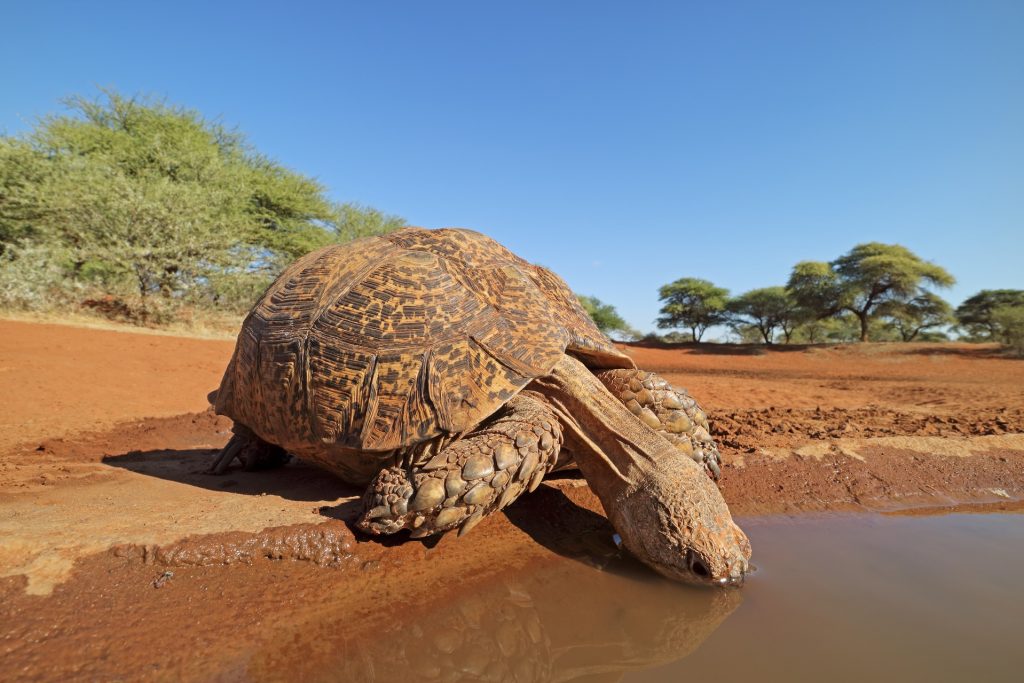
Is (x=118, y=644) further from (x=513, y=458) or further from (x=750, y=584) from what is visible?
(x=750, y=584)

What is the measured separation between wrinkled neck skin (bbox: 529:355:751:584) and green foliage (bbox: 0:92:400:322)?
Result: 57.3ft

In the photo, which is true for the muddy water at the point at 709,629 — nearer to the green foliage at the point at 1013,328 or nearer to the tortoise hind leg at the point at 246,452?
the tortoise hind leg at the point at 246,452

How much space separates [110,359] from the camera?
9258 millimetres

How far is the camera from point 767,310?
1566 inches

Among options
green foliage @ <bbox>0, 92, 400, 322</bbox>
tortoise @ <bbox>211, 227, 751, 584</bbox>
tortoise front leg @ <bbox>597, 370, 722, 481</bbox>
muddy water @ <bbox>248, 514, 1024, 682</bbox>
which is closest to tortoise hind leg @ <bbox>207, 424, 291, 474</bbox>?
tortoise @ <bbox>211, 227, 751, 584</bbox>

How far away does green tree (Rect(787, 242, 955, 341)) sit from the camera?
31.7m

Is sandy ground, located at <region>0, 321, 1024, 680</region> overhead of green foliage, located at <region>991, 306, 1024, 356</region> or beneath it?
beneath

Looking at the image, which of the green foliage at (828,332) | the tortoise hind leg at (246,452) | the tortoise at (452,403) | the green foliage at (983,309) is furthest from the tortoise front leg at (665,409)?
the green foliage at (828,332)

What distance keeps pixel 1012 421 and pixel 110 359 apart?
14580 mm

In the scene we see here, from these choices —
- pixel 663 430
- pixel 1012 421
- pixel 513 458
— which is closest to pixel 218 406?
pixel 513 458

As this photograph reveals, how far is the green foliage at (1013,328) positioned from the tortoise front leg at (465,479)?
29248 mm

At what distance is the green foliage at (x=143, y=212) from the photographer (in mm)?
16578

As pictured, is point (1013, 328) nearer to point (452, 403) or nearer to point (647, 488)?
point (647, 488)

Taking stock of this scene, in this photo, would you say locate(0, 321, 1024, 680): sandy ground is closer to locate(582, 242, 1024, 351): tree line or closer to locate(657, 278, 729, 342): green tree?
locate(582, 242, 1024, 351): tree line
